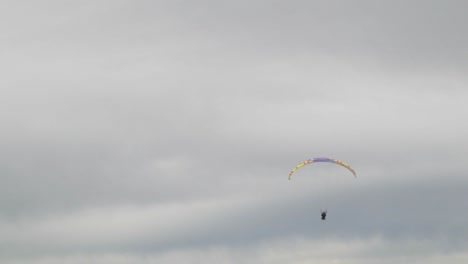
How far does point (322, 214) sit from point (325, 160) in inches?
600

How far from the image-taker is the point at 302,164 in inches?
7510

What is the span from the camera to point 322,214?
193 meters

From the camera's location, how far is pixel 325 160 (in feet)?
611

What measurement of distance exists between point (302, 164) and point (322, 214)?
13.8 m

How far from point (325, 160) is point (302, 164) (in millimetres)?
6936
